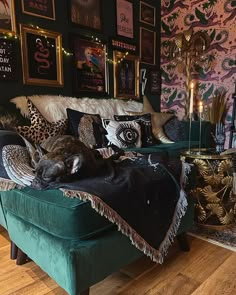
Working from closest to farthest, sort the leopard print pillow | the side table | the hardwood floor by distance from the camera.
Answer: the hardwood floor → the side table → the leopard print pillow

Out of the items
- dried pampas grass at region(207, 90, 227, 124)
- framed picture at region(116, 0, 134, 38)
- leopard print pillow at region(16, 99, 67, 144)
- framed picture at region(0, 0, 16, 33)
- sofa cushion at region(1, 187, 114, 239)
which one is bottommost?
sofa cushion at region(1, 187, 114, 239)

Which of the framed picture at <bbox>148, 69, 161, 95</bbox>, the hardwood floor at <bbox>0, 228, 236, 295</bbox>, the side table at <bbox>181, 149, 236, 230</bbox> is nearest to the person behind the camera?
the hardwood floor at <bbox>0, 228, 236, 295</bbox>

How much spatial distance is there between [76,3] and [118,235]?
8.88ft

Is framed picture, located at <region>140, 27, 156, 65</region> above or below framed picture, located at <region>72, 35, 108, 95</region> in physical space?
above

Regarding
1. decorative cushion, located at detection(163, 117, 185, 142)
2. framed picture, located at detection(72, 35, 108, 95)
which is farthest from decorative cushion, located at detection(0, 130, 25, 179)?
decorative cushion, located at detection(163, 117, 185, 142)

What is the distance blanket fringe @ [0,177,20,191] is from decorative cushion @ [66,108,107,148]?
3.45 feet

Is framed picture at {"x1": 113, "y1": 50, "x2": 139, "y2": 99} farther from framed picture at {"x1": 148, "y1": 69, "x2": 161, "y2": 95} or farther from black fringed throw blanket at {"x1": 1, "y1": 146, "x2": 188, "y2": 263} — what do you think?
black fringed throw blanket at {"x1": 1, "y1": 146, "x2": 188, "y2": 263}

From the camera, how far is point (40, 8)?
2564mm

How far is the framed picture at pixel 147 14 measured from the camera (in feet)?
11.7

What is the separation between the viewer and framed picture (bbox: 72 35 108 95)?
9.52 ft

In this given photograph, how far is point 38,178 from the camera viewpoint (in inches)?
47.0

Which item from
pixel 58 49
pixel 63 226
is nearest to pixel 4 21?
pixel 58 49

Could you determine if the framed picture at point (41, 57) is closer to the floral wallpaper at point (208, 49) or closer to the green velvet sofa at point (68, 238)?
the green velvet sofa at point (68, 238)

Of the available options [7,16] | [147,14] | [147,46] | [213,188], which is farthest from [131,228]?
[147,14]
